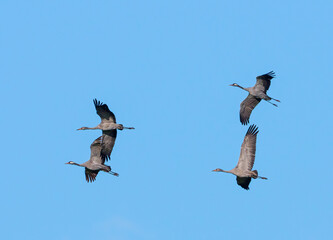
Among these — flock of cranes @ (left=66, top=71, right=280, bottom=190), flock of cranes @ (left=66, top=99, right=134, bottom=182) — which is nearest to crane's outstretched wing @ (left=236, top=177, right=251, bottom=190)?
flock of cranes @ (left=66, top=71, right=280, bottom=190)

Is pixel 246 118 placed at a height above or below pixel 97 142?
above

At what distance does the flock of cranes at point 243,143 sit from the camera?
3225 cm

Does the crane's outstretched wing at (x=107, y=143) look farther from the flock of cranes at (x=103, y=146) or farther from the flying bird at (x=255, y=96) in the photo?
the flying bird at (x=255, y=96)

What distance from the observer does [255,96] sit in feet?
119

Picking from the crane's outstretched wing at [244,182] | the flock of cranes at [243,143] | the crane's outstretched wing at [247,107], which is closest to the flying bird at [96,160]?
the flock of cranes at [243,143]

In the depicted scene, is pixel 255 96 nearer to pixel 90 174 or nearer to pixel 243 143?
pixel 243 143

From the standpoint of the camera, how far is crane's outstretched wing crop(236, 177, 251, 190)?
3262cm

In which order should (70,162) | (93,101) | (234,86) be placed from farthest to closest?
(234,86) → (70,162) → (93,101)

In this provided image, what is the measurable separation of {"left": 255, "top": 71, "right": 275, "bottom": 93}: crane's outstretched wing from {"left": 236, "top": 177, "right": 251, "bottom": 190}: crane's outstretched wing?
5.58 meters

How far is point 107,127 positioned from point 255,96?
8152 millimetres

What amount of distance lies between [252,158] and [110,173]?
6976 mm

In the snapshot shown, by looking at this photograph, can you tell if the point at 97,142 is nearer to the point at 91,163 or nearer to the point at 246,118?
the point at 91,163

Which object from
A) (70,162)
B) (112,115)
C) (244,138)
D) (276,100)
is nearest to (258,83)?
(276,100)

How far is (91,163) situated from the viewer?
33.8 meters
